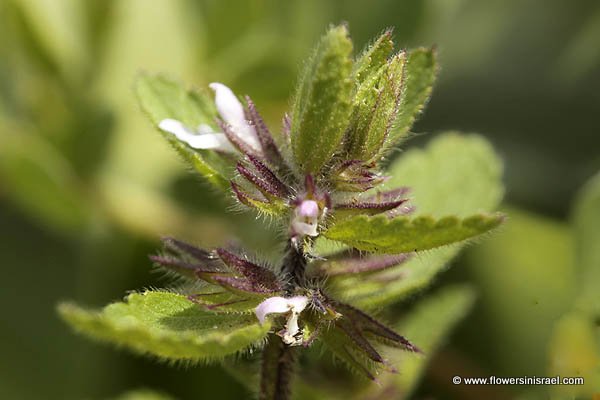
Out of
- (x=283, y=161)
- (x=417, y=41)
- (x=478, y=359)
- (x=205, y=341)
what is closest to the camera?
(x=205, y=341)

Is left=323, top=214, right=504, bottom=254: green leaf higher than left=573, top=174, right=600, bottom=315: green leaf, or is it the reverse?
left=573, top=174, right=600, bottom=315: green leaf

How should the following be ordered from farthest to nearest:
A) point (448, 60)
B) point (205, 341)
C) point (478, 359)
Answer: point (448, 60) < point (478, 359) < point (205, 341)

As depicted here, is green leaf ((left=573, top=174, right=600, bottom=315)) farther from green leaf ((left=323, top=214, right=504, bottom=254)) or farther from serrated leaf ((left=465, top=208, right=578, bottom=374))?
green leaf ((left=323, top=214, right=504, bottom=254))

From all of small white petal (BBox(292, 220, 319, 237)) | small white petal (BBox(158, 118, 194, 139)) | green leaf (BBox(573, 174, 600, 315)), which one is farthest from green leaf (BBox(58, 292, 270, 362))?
green leaf (BBox(573, 174, 600, 315))

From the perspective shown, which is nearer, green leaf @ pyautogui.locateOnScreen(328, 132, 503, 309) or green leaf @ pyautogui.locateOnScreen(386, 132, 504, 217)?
green leaf @ pyautogui.locateOnScreen(328, 132, 503, 309)

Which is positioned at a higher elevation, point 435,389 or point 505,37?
point 505,37

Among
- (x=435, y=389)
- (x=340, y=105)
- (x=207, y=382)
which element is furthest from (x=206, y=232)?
(x=340, y=105)

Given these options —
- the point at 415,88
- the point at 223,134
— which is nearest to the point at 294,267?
the point at 223,134

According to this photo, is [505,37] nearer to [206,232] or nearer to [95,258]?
[206,232]
